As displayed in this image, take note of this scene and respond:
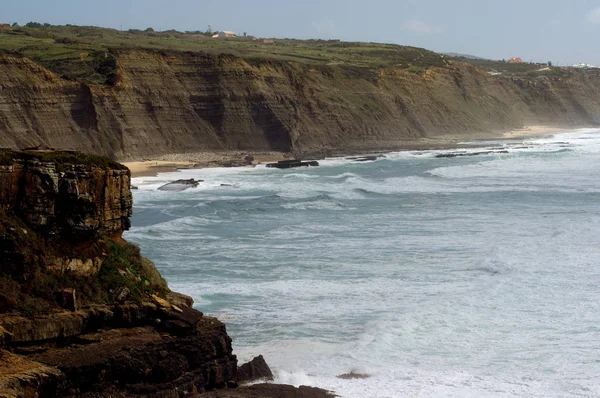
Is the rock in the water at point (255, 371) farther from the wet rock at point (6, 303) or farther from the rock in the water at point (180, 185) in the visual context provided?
the rock in the water at point (180, 185)

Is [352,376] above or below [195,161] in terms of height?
below

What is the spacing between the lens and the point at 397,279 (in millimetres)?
26578

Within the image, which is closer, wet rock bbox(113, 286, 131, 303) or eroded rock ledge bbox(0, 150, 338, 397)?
eroded rock ledge bbox(0, 150, 338, 397)

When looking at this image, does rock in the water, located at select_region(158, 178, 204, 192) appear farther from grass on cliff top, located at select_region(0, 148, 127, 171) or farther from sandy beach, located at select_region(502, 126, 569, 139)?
sandy beach, located at select_region(502, 126, 569, 139)

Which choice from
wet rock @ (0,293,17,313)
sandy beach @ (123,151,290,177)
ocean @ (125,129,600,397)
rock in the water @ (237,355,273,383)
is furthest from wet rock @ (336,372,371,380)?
sandy beach @ (123,151,290,177)

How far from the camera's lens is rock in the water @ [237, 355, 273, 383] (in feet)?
56.1

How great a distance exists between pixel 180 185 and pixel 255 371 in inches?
1302

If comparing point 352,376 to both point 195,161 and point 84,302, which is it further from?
point 195,161

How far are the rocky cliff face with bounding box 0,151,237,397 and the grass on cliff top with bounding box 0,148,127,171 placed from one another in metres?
0.02

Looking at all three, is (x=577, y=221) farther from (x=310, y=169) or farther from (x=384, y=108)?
(x=384, y=108)

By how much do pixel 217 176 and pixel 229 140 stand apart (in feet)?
46.1

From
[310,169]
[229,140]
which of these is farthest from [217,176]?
[229,140]

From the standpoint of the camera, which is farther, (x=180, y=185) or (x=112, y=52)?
(x=112, y=52)

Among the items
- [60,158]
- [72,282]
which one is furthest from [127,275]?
[60,158]
